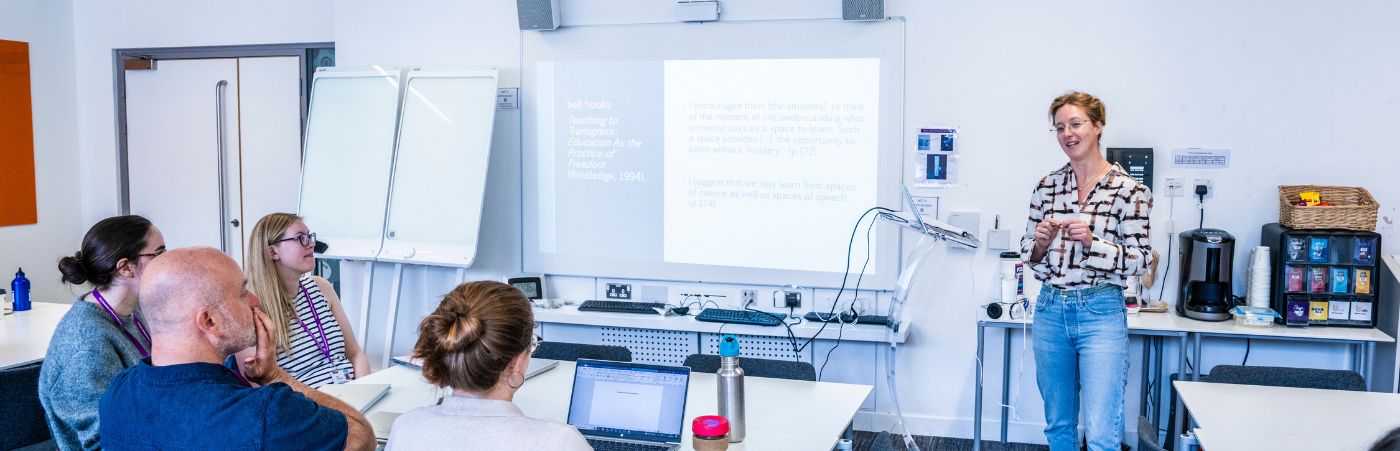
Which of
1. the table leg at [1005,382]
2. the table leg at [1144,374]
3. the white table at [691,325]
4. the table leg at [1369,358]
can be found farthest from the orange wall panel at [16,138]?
the table leg at [1369,358]

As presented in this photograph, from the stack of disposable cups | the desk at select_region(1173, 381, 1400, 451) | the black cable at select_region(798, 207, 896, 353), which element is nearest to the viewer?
the desk at select_region(1173, 381, 1400, 451)

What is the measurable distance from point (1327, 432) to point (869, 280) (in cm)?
221

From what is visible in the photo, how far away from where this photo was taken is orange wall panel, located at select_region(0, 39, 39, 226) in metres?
5.66

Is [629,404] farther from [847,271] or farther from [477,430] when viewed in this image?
[847,271]

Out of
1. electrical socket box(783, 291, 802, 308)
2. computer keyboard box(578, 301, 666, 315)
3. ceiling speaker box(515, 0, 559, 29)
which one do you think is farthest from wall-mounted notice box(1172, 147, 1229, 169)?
ceiling speaker box(515, 0, 559, 29)

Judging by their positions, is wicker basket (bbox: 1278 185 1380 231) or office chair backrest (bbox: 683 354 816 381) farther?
wicker basket (bbox: 1278 185 1380 231)

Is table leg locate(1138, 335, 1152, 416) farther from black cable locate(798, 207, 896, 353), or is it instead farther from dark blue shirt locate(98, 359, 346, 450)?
dark blue shirt locate(98, 359, 346, 450)

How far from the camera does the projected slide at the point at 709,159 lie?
4480 mm

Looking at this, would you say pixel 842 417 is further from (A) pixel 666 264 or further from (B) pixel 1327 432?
(A) pixel 666 264

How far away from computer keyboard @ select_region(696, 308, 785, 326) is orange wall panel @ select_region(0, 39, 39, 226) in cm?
418

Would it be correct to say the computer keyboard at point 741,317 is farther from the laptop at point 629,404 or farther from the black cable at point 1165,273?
the laptop at point 629,404

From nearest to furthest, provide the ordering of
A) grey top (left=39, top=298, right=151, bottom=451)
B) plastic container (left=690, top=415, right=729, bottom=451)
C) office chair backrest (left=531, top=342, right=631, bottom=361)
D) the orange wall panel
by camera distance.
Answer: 1. plastic container (left=690, top=415, right=729, bottom=451)
2. grey top (left=39, top=298, right=151, bottom=451)
3. office chair backrest (left=531, top=342, right=631, bottom=361)
4. the orange wall panel

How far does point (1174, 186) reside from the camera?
4.17 metres

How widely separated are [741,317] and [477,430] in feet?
9.00
